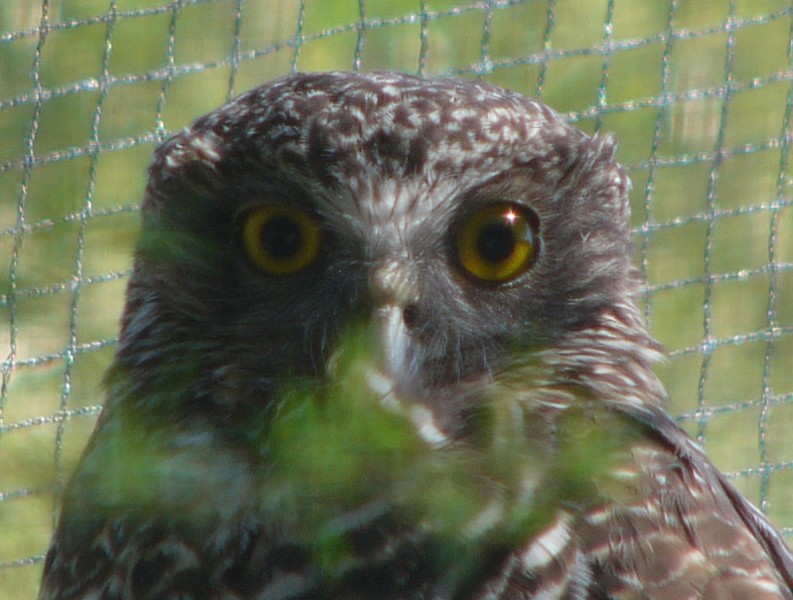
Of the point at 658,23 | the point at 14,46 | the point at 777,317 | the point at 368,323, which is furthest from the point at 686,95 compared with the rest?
the point at 14,46

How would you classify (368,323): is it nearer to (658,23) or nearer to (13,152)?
(13,152)

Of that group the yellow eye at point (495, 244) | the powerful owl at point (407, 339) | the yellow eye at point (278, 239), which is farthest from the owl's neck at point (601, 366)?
the yellow eye at point (278, 239)

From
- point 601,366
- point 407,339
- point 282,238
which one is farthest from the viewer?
point 601,366

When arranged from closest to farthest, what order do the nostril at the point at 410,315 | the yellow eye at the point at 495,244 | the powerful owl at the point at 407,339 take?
the powerful owl at the point at 407,339
the nostril at the point at 410,315
the yellow eye at the point at 495,244

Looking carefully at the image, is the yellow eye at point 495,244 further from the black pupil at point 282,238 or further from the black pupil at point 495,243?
the black pupil at point 282,238

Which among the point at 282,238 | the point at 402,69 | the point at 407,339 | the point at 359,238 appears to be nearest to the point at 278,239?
the point at 282,238

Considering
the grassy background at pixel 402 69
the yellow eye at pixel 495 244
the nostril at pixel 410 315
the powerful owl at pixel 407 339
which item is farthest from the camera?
the yellow eye at pixel 495 244

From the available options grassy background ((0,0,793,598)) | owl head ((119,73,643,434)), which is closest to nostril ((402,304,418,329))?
owl head ((119,73,643,434))

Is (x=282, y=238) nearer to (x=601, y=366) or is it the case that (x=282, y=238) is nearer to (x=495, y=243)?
(x=495, y=243)
